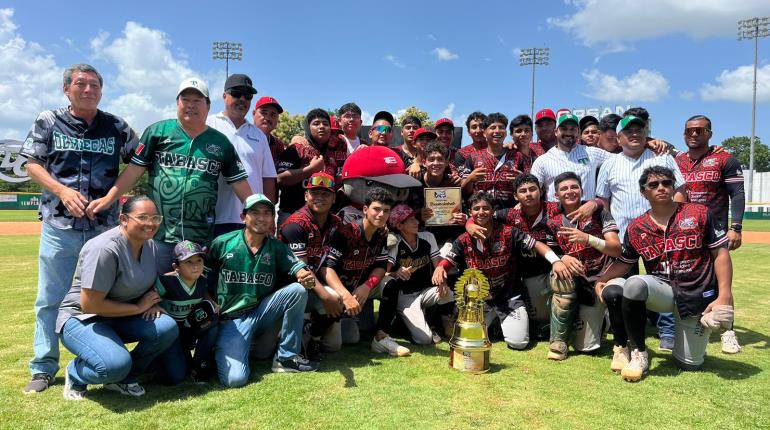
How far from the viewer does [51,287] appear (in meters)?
3.83

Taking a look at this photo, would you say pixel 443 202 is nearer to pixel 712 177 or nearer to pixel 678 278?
pixel 678 278

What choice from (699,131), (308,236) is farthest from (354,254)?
(699,131)

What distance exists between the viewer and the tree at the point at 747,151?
275 feet

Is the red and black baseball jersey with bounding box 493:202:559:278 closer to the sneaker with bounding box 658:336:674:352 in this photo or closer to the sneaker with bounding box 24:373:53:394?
the sneaker with bounding box 658:336:674:352

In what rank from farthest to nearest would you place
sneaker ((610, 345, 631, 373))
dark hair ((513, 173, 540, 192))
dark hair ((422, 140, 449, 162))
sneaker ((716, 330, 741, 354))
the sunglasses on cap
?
dark hair ((422, 140, 449, 162)) < dark hair ((513, 173, 540, 192)) < sneaker ((716, 330, 741, 354)) < the sunglasses on cap < sneaker ((610, 345, 631, 373))

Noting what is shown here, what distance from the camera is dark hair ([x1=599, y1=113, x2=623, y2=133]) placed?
6.82 meters

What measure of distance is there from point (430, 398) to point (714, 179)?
4446mm

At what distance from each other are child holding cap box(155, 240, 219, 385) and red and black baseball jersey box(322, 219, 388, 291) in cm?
118

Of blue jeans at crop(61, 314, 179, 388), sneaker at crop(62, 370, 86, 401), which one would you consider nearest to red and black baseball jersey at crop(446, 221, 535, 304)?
blue jeans at crop(61, 314, 179, 388)

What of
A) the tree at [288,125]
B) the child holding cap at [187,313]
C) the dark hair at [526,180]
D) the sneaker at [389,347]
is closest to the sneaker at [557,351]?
the sneaker at [389,347]

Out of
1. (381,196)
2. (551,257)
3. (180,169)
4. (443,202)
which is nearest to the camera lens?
(180,169)

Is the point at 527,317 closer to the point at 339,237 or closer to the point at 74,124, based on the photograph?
the point at 339,237

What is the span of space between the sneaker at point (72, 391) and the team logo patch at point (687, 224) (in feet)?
16.7

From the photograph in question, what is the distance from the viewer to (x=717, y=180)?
5.64 m
